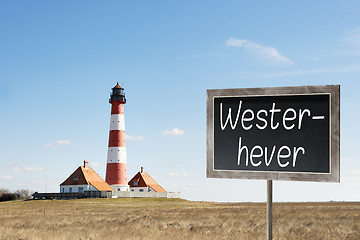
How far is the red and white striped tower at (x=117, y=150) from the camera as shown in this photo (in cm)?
7425

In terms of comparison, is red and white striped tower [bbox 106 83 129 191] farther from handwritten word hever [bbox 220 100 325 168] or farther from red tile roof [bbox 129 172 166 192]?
handwritten word hever [bbox 220 100 325 168]

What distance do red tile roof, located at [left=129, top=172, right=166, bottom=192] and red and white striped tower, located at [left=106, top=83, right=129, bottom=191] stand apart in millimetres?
12326

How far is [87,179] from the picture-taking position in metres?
80.2

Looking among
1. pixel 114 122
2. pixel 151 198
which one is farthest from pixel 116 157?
pixel 151 198

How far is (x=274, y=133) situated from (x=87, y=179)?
77513 millimetres

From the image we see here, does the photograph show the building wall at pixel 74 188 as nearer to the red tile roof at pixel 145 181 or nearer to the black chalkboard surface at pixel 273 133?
the red tile roof at pixel 145 181

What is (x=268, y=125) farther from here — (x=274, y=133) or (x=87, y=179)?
(x=87, y=179)

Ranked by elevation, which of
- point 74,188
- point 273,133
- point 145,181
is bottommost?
point 74,188

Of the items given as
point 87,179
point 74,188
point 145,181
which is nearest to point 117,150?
point 87,179

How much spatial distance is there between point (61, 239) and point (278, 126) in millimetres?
11541

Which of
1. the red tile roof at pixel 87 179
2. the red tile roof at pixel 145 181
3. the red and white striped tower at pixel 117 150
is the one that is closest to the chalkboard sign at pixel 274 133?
the red and white striped tower at pixel 117 150

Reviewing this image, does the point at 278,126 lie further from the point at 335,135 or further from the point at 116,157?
the point at 116,157

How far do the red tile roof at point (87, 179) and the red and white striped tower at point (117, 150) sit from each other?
184 centimetres

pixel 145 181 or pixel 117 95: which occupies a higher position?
pixel 117 95
